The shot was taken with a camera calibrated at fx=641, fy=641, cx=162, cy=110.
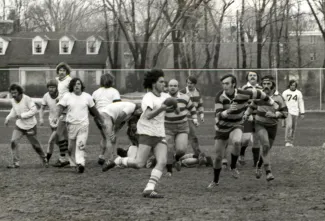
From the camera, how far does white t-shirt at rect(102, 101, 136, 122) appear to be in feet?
34.7

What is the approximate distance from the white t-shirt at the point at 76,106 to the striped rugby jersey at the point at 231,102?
2849 mm

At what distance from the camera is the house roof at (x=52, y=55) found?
60469 millimetres

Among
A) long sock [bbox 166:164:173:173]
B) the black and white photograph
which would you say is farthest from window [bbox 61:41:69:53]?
long sock [bbox 166:164:173:173]

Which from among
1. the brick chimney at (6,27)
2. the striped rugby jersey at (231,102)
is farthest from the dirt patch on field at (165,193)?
the brick chimney at (6,27)

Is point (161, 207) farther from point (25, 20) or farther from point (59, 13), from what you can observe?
point (25, 20)

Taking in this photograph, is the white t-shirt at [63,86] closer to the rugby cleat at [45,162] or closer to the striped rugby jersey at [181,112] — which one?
the rugby cleat at [45,162]

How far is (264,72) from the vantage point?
3544cm

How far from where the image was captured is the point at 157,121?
8891 millimetres

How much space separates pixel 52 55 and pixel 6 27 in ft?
35.9

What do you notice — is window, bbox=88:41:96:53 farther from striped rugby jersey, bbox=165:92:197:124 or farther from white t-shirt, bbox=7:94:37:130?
striped rugby jersey, bbox=165:92:197:124

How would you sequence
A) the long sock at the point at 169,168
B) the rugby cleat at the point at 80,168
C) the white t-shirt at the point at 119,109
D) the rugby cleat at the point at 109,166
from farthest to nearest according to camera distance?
the rugby cleat at the point at 80,168, the long sock at the point at 169,168, the rugby cleat at the point at 109,166, the white t-shirt at the point at 119,109

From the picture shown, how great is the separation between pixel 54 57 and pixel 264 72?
31.0 metres

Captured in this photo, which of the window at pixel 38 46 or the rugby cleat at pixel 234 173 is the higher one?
the window at pixel 38 46

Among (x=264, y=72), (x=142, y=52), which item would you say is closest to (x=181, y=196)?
(x=264, y=72)
